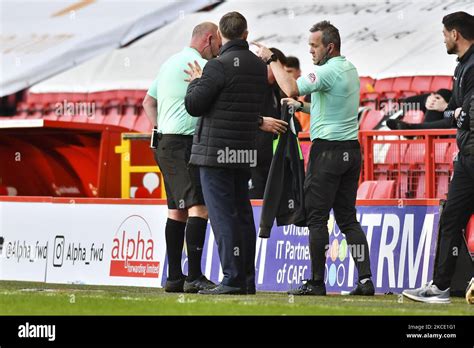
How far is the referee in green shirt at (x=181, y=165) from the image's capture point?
35.0 ft

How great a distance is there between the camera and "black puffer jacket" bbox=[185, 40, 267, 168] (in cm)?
1002

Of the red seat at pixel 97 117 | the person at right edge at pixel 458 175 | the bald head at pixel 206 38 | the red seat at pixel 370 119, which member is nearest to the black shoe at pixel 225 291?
the person at right edge at pixel 458 175

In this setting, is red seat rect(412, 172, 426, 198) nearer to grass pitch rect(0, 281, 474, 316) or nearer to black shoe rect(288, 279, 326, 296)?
grass pitch rect(0, 281, 474, 316)

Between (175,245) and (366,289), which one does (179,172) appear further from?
(366,289)

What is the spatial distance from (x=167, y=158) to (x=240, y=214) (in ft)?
2.59

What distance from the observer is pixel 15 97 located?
23781 millimetres

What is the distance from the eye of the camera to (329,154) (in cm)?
1056

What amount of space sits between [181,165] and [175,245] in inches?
25.7

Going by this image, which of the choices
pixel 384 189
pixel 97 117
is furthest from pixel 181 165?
pixel 97 117

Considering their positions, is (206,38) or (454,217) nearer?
(454,217)

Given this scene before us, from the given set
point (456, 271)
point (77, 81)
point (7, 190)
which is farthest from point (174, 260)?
point (77, 81)

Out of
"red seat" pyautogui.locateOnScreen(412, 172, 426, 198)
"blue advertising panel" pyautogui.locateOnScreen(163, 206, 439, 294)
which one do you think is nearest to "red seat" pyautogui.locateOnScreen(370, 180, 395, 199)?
"red seat" pyautogui.locateOnScreen(412, 172, 426, 198)

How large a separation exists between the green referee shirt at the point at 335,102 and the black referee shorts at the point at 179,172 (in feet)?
3.33

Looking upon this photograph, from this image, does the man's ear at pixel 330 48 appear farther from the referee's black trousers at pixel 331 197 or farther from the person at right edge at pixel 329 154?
the referee's black trousers at pixel 331 197
